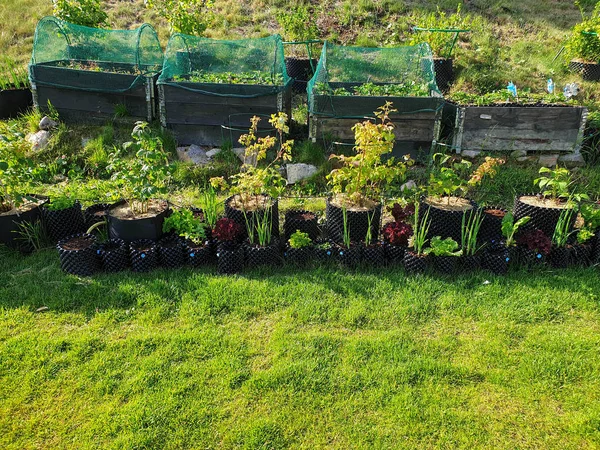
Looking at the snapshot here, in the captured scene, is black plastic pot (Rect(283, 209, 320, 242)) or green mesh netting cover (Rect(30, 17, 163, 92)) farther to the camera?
green mesh netting cover (Rect(30, 17, 163, 92))

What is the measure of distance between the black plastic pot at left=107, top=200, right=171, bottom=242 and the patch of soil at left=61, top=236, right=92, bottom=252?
0.23 metres

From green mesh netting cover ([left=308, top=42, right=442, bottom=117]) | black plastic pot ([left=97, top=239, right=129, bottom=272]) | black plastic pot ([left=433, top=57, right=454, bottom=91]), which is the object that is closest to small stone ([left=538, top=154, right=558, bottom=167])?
green mesh netting cover ([left=308, top=42, right=442, bottom=117])

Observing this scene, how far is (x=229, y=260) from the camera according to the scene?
4.20m

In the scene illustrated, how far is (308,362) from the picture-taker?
3.22 m

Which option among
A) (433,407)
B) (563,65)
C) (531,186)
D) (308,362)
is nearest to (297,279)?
(308,362)

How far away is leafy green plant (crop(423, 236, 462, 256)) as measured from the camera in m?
4.08

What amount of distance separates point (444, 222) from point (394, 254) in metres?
0.56

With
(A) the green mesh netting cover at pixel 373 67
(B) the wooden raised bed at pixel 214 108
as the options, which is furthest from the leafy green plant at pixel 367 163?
(A) the green mesh netting cover at pixel 373 67

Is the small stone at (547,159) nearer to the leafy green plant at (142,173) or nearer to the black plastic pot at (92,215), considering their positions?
the leafy green plant at (142,173)

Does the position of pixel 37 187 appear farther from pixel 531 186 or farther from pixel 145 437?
pixel 531 186

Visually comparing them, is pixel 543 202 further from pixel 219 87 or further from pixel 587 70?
pixel 587 70

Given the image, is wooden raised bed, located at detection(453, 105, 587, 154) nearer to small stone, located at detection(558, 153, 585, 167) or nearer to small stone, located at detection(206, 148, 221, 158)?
small stone, located at detection(558, 153, 585, 167)

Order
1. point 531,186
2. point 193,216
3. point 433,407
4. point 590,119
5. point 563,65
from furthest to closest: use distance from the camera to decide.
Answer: point 563,65, point 590,119, point 531,186, point 193,216, point 433,407

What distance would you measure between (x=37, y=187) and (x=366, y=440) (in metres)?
5.27
